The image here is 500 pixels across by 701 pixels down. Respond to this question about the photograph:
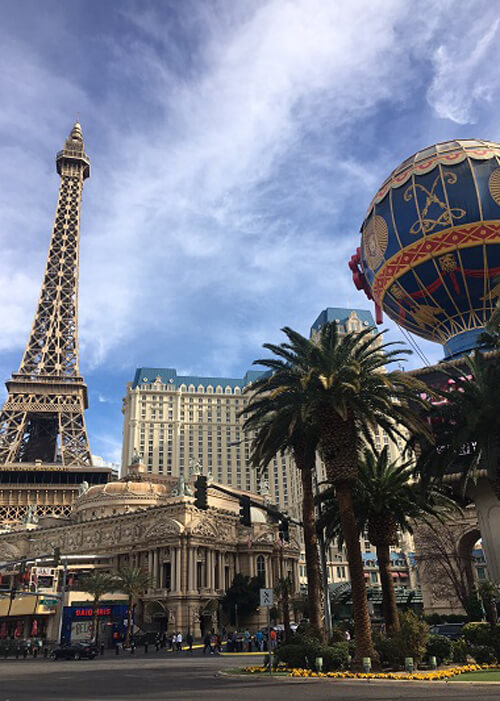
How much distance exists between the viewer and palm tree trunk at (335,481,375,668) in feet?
69.6

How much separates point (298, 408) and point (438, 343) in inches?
1218

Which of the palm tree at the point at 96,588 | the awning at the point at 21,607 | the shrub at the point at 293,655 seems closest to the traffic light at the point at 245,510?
the shrub at the point at 293,655

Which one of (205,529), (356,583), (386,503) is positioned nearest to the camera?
(356,583)

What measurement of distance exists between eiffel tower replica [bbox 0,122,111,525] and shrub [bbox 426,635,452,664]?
78.5 metres

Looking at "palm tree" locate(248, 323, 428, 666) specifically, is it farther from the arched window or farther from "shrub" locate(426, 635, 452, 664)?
the arched window

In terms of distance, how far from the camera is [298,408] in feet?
81.9

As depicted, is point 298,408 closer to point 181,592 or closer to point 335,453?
point 335,453

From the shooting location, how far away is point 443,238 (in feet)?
143

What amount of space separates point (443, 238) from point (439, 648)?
30638mm

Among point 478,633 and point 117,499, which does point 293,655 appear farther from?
point 117,499

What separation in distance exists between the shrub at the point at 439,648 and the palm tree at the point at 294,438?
177 inches

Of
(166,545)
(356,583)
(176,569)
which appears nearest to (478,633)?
(356,583)

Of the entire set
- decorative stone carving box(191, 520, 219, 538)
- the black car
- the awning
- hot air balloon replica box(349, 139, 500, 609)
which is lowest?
the black car

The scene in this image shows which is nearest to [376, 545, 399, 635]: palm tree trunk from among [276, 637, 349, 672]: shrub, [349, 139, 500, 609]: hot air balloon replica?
[276, 637, 349, 672]: shrub
